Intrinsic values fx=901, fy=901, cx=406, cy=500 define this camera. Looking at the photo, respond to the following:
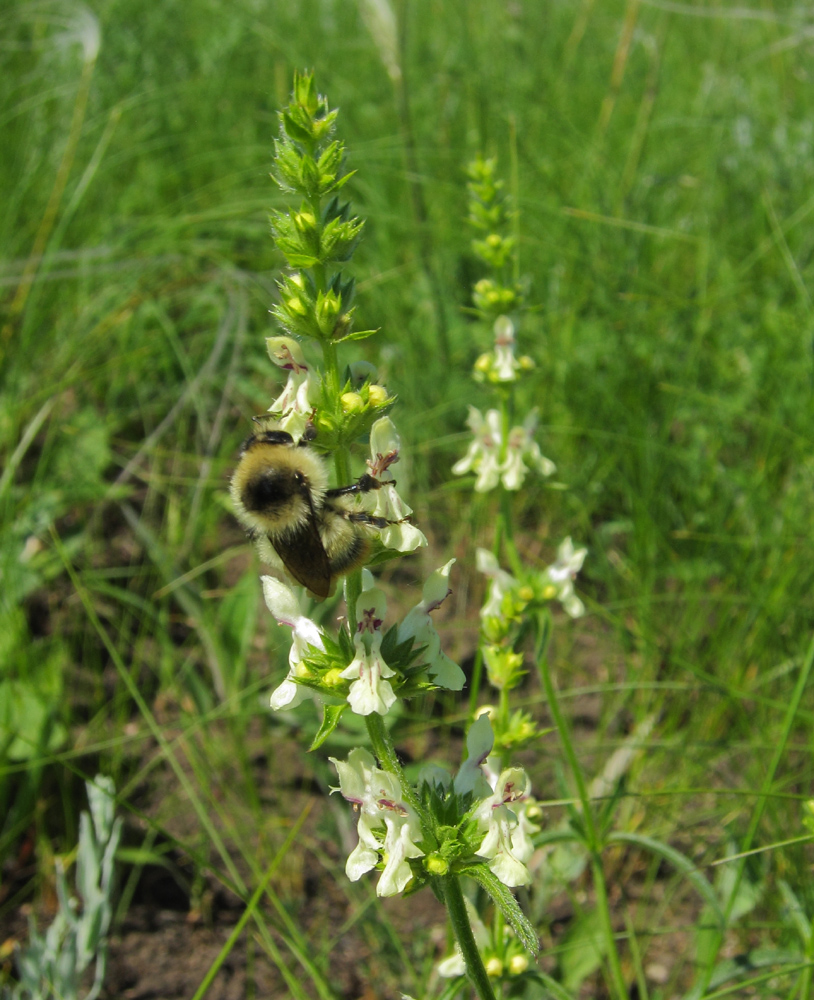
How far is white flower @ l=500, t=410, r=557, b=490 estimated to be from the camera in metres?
1.83

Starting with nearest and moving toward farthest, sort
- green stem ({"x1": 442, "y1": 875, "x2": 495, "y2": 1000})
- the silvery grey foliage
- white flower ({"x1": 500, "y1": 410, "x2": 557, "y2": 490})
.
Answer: green stem ({"x1": 442, "y1": 875, "x2": 495, "y2": 1000}) → the silvery grey foliage → white flower ({"x1": 500, "y1": 410, "x2": 557, "y2": 490})

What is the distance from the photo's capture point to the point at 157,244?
278 cm

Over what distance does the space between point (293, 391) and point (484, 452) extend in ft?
2.54

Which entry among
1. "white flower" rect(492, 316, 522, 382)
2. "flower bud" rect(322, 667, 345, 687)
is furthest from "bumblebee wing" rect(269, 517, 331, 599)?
"white flower" rect(492, 316, 522, 382)

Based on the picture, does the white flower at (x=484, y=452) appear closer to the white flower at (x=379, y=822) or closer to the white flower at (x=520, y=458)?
the white flower at (x=520, y=458)

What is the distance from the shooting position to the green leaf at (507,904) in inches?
39.9

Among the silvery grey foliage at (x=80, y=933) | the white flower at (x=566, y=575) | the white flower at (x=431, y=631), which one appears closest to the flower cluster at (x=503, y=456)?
the white flower at (x=566, y=575)

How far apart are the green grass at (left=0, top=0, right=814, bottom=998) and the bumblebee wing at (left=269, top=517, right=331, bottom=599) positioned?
0.34m

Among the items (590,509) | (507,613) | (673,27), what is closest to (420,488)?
(590,509)

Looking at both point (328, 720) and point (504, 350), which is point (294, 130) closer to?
point (328, 720)

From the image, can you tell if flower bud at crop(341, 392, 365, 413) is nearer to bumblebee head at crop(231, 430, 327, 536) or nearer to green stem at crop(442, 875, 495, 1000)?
bumblebee head at crop(231, 430, 327, 536)

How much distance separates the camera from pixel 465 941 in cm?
112

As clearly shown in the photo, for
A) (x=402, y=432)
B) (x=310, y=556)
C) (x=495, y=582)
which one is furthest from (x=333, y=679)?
(x=402, y=432)

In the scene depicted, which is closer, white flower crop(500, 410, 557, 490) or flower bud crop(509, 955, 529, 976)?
flower bud crop(509, 955, 529, 976)
